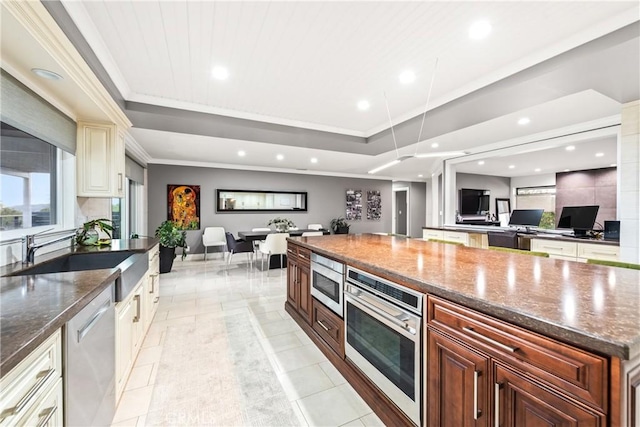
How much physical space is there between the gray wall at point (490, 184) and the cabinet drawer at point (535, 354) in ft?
26.6

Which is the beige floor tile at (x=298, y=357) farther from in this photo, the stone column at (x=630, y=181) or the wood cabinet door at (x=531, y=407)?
the stone column at (x=630, y=181)

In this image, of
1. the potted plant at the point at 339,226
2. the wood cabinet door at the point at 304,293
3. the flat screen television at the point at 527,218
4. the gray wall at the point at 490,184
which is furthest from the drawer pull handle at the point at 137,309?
the gray wall at the point at 490,184

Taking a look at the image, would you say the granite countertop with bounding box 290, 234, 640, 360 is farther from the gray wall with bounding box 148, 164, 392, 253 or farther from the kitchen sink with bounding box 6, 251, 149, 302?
the gray wall with bounding box 148, 164, 392, 253

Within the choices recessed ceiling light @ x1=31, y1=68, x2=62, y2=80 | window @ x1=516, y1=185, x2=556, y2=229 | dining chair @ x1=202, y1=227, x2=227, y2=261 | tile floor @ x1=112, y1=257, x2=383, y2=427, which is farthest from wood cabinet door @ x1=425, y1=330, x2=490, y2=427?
window @ x1=516, y1=185, x2=556, y2=229

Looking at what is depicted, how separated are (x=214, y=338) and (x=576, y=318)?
2.73 m

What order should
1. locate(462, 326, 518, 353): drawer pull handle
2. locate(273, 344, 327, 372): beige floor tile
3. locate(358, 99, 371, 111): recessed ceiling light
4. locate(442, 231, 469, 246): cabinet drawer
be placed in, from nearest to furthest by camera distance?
locate(462, 326, 518, 353): drawer pull handle < locate(273, 344, 327, 372): beige floor tile < locate(358, 99, 371, 111): recessed ceiling light < locate(442, 231, 469, 246): cabinet drawer

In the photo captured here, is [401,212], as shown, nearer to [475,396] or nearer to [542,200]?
[542,200]

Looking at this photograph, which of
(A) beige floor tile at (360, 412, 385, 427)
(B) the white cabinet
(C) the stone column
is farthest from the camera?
(B) the white cabinet

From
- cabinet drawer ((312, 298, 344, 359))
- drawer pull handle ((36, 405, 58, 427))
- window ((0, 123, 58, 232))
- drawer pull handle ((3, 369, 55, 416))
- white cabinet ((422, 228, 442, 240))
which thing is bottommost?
cabinet drawer ((312, 298, 344, 359))

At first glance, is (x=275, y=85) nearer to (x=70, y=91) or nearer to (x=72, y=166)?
(x=70, y=91)

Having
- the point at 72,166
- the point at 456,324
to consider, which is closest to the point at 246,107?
the point at 72,166

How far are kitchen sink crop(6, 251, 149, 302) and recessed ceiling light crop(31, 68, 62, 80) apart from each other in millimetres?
1299

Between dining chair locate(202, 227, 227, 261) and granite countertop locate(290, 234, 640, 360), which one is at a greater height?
granite countertop locate(290, 234, 640, 360)

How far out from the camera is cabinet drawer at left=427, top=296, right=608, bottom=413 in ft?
2.53
